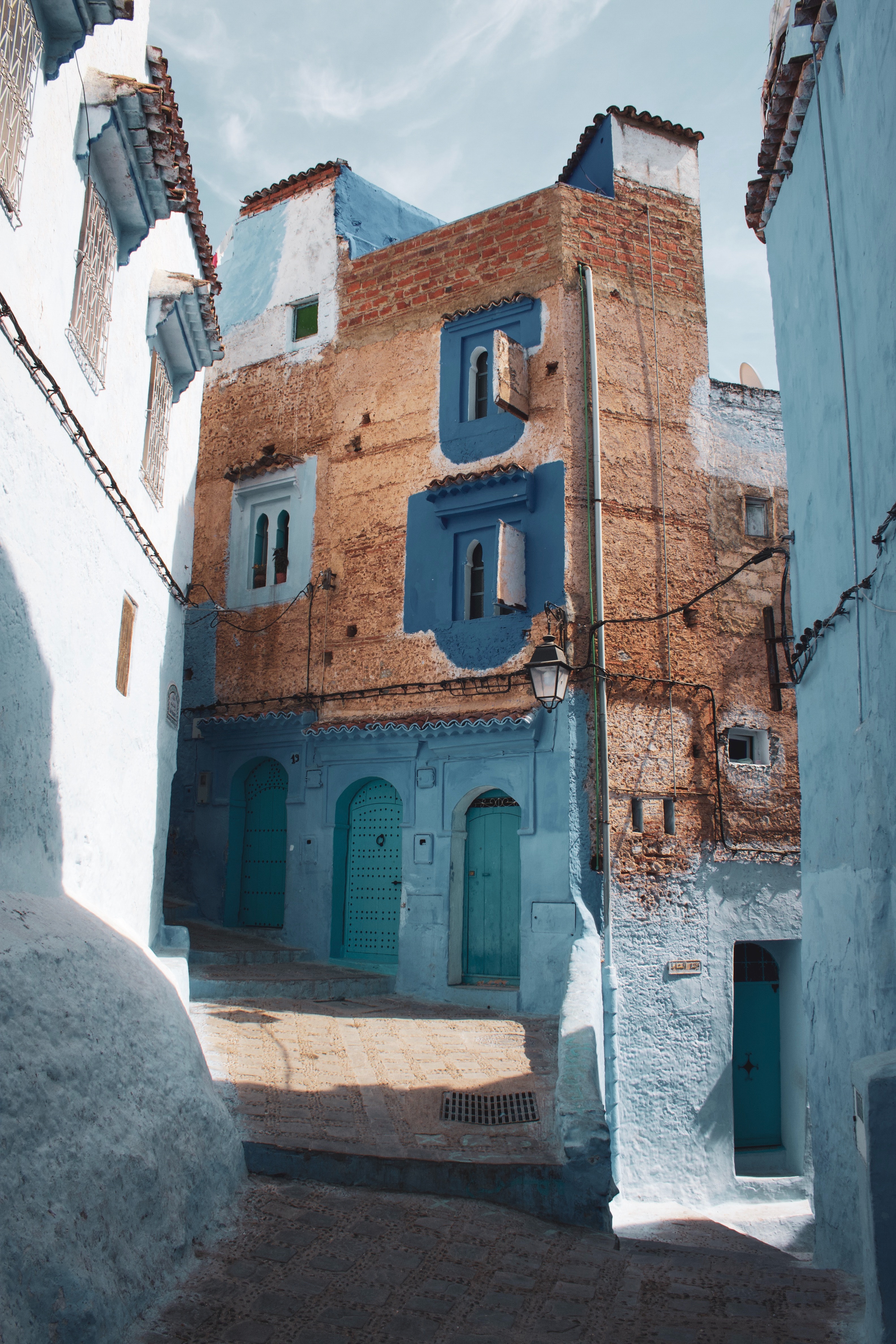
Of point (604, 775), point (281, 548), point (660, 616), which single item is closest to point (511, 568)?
point (660, 616)

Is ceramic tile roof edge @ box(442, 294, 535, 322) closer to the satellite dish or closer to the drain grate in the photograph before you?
the satellite dish

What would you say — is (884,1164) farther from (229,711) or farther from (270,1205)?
(229,711)

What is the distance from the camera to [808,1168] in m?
11.5

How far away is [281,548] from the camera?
574 inches

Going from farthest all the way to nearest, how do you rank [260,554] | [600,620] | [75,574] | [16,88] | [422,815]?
1. [260,554]
2. [422,815]
3. [600,620]
4. [75,574]
5. [16,88]

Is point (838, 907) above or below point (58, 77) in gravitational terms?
below

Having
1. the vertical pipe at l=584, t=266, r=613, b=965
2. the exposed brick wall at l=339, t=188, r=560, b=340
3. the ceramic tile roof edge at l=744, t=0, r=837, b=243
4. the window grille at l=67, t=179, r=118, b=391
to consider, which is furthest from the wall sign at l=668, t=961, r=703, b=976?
the exposed brick wall at l=339, t=188, r=560, b=340

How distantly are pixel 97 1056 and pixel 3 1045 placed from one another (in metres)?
0.65

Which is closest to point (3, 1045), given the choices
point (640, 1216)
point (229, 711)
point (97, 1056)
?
point (97, 1056)

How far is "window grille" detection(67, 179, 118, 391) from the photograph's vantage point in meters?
6.18

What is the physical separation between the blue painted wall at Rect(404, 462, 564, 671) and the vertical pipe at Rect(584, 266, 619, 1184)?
450 mm

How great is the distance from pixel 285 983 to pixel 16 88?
835 centimetres

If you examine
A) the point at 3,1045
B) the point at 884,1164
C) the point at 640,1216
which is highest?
the point at 3,1045

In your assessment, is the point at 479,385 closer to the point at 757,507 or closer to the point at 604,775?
the point at 757,507
